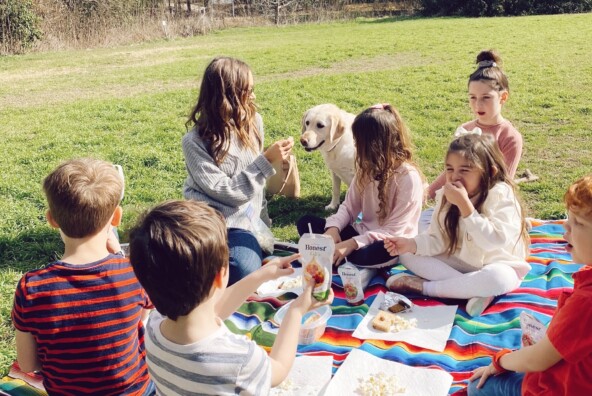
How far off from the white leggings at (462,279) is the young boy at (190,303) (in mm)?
2061

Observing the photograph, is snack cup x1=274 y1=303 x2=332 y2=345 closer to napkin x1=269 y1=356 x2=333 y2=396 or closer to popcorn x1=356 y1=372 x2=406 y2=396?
napkin x1=269 y1=356 x2=333 y2=396

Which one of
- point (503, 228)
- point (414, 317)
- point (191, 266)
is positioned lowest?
point (414, 317)

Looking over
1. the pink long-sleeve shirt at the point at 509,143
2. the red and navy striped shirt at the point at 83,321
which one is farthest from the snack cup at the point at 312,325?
the pink long-sleeve shirt at the point at 509,143

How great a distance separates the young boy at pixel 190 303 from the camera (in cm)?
177

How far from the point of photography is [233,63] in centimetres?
404

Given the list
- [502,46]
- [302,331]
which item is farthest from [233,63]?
[502,46]

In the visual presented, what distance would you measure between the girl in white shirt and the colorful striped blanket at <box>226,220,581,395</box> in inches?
4.4

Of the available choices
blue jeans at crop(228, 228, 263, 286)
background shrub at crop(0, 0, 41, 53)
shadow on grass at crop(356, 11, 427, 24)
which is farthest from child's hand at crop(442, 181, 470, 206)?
shadow on grass at crop(356, 11, 427, 24)

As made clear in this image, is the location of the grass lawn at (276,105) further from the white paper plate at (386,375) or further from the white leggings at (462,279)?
the white paper plate at (386,375)

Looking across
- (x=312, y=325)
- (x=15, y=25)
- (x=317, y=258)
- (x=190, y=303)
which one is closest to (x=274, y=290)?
(x=312, y=325)

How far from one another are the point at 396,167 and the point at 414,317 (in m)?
1.15

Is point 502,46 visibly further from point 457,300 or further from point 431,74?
point 457,300

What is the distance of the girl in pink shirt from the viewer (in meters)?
3.99

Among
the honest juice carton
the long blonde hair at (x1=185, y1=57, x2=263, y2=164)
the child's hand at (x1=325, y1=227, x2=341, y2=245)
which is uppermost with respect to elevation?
the long blonde hair at (x1=185, y1=57, x2=263, y2=164)
